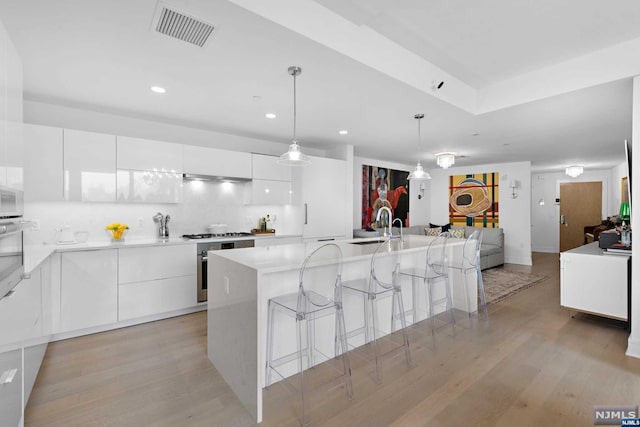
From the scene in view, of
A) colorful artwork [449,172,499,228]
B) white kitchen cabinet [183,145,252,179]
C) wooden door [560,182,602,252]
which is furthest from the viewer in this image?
wooden door [560,182,602,252]

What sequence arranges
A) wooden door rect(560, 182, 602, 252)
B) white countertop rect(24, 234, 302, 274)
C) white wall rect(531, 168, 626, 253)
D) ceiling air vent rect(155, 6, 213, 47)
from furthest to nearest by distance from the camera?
wooden door rect(560, 182, 602, 252)
white wall rect(531, 168, 626, 253)
white countertop rect(24, 234, 302, 274)
ceiling air vent rect(155, 6, 213, 47)

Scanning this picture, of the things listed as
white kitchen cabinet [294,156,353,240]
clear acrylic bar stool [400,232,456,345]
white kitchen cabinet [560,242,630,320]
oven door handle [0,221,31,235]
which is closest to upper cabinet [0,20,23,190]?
oven door handle [0,221,31,235]

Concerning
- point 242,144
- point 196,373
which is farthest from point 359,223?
point 196,373

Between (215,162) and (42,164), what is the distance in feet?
5.91

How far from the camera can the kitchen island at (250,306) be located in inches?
76.0

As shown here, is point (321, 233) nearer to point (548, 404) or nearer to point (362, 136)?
point (362, 136)

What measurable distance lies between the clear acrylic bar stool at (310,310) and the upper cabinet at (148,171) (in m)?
2.47

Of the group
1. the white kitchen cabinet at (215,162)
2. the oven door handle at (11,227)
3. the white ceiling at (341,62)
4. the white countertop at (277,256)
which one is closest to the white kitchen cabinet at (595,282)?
the white ceiling at (341,62)

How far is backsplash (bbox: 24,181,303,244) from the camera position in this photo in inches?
136

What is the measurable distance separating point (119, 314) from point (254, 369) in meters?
2.29

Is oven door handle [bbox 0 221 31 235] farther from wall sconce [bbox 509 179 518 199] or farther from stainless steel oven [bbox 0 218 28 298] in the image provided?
wall sconce [bbox 509 179 518 199]

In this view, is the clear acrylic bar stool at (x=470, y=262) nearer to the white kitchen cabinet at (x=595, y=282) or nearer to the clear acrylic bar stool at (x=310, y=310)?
the white kitchen cabinet at (x=595, y=282)

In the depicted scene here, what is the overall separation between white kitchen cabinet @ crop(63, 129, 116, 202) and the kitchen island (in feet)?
6.44

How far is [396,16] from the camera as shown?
89.4 inches
